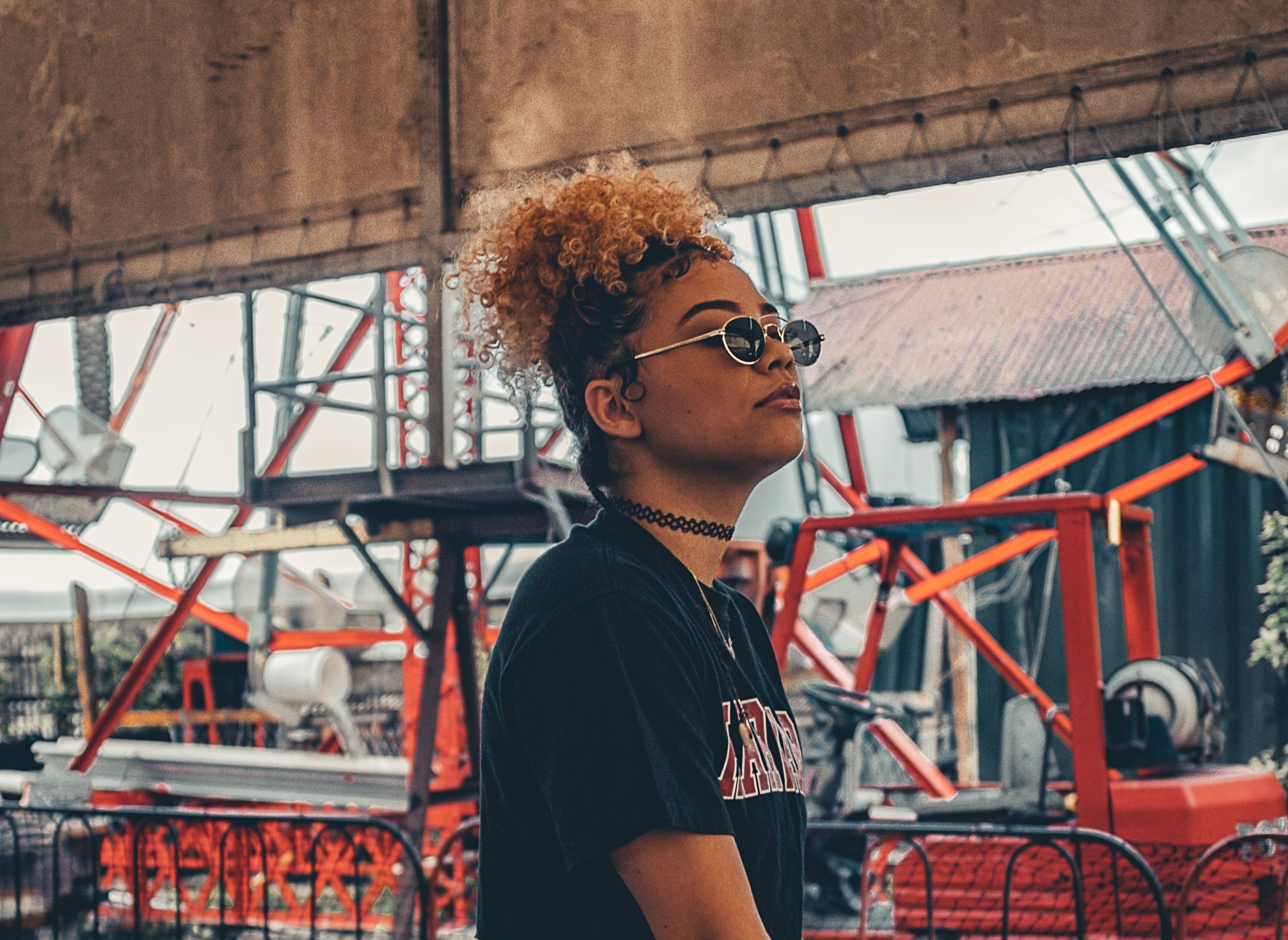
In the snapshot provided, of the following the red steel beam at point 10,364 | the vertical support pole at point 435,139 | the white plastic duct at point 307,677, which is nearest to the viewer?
the vertical support pole at point 435,139

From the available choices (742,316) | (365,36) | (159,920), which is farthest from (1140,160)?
(159,920)

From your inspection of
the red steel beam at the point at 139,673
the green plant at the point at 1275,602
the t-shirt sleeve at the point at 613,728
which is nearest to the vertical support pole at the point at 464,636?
the red steel beam at the point at 139,673

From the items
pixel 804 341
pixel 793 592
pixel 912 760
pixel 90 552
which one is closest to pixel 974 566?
pixel 912 760

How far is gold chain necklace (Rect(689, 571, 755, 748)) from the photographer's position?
4.91 feet

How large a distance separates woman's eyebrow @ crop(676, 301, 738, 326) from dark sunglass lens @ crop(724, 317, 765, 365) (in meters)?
0.02

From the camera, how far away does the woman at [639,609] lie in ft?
4.31

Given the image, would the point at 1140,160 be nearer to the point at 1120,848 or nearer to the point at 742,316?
the point at 1120,848

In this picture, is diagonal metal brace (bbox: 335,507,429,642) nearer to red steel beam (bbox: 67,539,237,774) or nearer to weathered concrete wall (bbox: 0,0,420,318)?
red steel beam (bbox: 67,539,237,774)

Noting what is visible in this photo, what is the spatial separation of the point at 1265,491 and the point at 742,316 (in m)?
10.2

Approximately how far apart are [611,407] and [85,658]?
9.83m

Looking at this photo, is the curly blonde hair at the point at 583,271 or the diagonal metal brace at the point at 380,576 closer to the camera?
the curly blonde hair at the point at 583,271

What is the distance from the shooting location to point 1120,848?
4.46m

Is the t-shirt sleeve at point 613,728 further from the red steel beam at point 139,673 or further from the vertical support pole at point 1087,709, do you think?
the red steel beam at point 139,673

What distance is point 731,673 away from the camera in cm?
156
